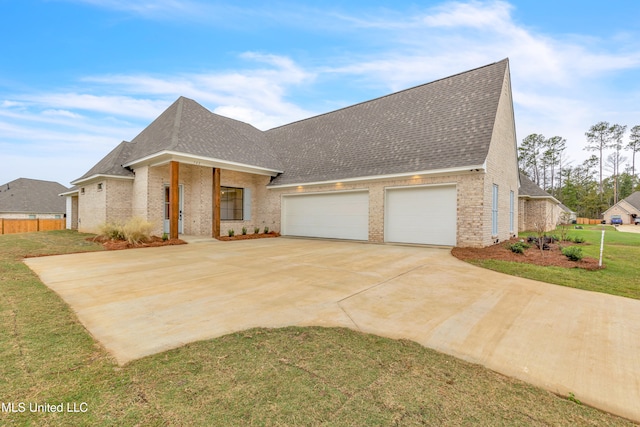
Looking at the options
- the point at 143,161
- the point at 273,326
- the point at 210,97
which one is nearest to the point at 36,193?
the point at 210,97

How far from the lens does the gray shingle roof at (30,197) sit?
26.5 metres

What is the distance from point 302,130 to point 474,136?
10.7m

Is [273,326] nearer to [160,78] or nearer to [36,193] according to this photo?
[160,78]

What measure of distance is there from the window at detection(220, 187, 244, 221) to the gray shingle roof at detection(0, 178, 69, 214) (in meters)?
26.5

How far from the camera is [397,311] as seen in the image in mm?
3734

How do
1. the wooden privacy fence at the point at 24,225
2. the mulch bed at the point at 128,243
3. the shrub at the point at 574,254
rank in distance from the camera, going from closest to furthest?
the shrub at the point at 574,254 < the mulch bed at the point at 128,243 < the wooden privacy fence at the point at 24,225

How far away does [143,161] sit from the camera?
12.0 m

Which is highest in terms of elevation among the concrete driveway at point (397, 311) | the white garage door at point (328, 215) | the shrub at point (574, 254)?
the white garage door at point (328, 215)

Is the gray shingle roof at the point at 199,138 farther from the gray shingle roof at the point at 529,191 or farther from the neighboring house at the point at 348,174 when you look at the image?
the gray shingle roof at the point at 529,191

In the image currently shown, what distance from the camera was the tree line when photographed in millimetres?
39938

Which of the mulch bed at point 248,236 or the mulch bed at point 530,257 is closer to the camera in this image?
the mulch bed at point 530,257

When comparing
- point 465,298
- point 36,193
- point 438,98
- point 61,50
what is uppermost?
point 61,50

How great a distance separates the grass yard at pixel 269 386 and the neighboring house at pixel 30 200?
35.2 metres

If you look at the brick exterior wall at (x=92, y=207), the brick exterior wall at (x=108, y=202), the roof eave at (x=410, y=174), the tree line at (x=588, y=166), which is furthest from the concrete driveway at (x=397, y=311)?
the tree line at (x=588, y=166)
